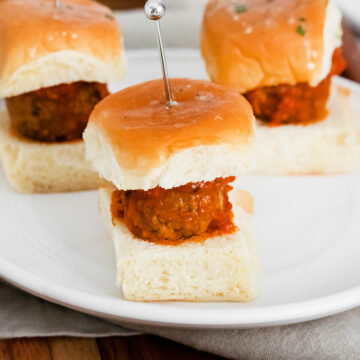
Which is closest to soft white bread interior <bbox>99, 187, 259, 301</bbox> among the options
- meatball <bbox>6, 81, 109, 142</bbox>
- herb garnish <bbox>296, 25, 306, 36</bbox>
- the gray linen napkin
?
the gray linen napkin

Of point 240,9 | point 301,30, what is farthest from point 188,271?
point 240,9

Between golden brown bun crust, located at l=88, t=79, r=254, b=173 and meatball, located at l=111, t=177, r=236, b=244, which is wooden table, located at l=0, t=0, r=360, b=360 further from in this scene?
golden brown bun crust, located at l=88, t=79, r=254, b=173

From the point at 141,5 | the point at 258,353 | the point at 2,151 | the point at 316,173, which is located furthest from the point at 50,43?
the point at 141,5

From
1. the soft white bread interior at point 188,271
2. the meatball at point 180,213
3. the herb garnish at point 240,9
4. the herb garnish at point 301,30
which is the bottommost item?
the soft white bread interior at point 188,271

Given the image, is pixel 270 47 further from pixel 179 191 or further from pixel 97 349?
pixel 97 349

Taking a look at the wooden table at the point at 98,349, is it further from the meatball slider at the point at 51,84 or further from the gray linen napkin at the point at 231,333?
the meatball slider at the point at 51,84

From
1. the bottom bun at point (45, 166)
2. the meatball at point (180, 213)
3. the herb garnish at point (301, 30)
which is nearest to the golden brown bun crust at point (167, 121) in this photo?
the meatball at point (180, 213)
